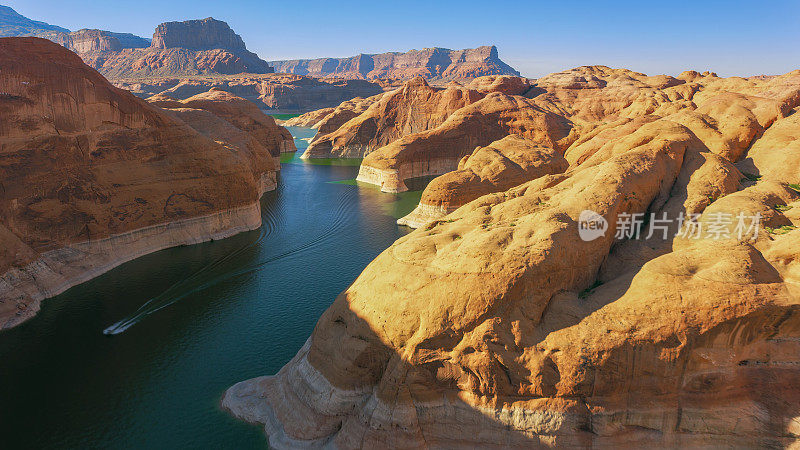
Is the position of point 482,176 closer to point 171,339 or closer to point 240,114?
point 171,339

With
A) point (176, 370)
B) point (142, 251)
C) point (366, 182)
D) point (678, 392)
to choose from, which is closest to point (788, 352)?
point (678, 392)

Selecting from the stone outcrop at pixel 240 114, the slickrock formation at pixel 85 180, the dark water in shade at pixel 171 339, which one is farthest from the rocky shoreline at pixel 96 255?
the stone outcrop at pixel 240 114

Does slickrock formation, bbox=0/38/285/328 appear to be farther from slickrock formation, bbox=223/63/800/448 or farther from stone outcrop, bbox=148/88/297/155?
stone outcrop, bbox=148/88/297/155

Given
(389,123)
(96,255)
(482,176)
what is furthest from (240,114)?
(482,176)

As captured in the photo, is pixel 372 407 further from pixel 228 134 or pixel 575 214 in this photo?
pixel 228 134

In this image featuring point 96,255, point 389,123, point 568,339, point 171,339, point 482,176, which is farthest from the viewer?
point 389,123

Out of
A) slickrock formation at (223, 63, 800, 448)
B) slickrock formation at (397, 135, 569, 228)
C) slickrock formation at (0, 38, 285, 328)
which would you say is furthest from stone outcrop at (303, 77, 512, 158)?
slickrock formation at (223, 63, 800, 448)

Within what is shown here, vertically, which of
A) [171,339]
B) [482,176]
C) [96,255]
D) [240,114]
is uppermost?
[240,114]
